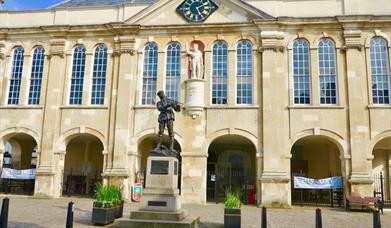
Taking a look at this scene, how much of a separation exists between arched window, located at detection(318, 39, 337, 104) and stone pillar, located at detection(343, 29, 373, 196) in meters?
0.72

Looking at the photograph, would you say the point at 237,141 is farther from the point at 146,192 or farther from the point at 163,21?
the point at 146,192

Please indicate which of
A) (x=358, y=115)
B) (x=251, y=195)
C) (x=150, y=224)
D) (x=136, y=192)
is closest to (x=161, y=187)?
(x=150, y=224)

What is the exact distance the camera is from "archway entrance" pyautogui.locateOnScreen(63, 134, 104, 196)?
24.7 m

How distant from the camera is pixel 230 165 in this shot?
981 inches

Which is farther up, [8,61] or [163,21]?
[163,21]

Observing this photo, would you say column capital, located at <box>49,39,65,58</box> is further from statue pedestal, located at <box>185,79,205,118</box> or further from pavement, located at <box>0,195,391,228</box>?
pavement, located at <box>0,195,391,228</box>

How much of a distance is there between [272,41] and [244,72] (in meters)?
2.25

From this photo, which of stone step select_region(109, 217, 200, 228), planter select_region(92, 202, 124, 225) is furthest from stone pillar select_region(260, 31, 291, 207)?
planter select_region(92, 202, 124, 225)

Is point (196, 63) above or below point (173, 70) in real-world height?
above

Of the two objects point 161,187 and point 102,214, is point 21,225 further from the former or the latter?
point 161,187

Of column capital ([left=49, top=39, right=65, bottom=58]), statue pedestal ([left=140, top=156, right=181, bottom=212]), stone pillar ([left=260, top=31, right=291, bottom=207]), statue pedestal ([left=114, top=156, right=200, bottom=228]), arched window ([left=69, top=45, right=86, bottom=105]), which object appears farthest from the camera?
column capital ([left=49, top=39, right=65, bottom=58])

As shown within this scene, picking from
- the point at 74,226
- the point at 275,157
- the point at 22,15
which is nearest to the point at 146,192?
the point at 74,226

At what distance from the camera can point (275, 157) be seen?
753 inches

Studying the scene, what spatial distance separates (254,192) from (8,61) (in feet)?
54.6
